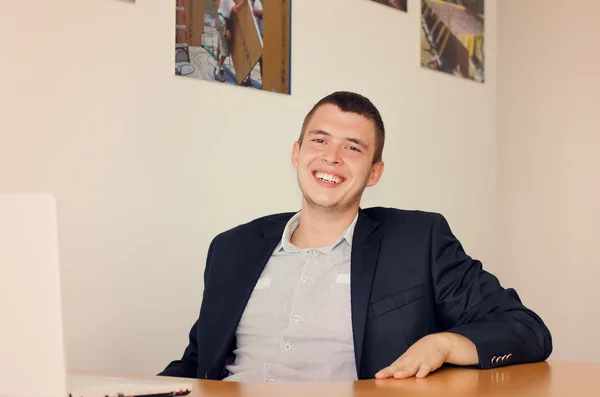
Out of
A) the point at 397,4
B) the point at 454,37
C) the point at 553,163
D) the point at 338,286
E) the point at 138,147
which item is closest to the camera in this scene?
the point at 338,286

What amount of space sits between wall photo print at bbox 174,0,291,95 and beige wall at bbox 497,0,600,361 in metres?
1.63

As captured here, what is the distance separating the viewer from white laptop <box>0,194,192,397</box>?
2.85ft

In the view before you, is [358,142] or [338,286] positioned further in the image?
[358,142]

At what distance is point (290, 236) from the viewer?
231 centimetres

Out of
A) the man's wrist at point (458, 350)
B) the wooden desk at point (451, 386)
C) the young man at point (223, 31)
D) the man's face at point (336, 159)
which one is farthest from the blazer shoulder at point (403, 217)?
the young man at point (223, 31)

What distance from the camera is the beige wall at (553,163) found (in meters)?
3.77

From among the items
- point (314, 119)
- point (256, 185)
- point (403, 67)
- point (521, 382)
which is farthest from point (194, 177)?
point (521, 382)

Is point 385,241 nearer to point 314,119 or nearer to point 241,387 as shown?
point 314,119

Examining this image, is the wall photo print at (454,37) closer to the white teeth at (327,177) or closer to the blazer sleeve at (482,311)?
the white teeth at (327,177)

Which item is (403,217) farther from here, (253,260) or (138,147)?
(138,147)

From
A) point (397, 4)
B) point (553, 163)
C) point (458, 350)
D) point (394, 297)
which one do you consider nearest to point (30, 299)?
point (458, 350)

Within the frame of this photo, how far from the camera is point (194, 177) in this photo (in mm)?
2830

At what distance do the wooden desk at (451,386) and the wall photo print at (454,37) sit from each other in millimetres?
2677

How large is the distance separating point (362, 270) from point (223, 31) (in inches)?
53.4
